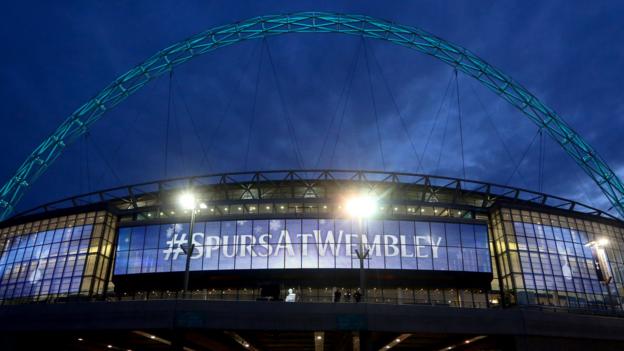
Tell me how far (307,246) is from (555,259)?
103 ft

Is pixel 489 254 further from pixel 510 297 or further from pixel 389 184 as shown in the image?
pixel 389 184

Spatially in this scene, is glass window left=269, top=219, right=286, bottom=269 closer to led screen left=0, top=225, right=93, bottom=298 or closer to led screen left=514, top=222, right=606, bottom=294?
led screen left=0, top=225, right=93, bottom=298

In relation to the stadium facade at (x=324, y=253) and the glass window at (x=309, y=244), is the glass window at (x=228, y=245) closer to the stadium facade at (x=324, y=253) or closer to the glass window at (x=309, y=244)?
the stadium facade at (x=324, y=253)

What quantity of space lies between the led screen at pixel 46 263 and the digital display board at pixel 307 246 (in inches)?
201

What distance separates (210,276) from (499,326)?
3761 cm

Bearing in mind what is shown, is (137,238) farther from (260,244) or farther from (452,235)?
(452,235)

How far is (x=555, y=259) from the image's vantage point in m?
61.3

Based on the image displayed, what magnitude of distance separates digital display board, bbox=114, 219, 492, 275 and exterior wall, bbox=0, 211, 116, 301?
2.86 meters

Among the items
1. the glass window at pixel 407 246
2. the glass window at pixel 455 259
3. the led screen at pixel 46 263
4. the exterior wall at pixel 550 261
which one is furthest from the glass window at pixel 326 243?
the led screen at pixel 46 263

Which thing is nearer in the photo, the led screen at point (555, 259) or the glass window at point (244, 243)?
the glass window at point (244, 243)

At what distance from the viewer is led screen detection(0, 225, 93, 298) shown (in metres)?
60.8

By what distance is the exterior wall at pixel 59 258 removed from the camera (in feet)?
199

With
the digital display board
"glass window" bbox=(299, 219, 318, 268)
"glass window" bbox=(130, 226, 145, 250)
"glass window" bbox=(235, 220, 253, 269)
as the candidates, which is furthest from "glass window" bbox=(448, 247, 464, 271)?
"glass window" bbox=(130, 226, 145, 250)

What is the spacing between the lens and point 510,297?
59000mm
